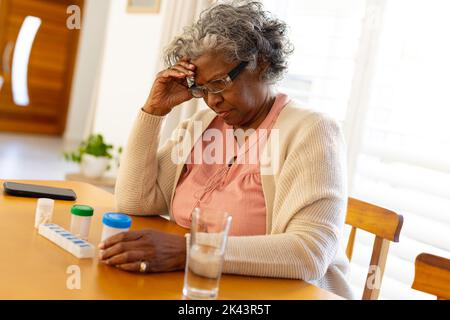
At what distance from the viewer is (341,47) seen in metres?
2.93

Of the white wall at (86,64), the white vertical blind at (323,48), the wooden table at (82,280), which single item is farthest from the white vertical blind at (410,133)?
the white wall at (86,64)

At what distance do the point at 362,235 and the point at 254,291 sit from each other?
1.66 meters

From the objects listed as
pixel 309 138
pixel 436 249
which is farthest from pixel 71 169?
pixel 309 138

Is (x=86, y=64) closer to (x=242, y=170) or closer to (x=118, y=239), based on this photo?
(x=242, y=170)

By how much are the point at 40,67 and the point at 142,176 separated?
244 inches

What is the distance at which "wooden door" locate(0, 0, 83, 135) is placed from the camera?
7.11 metres

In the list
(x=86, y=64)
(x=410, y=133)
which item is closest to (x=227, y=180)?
(x=410, y=133)

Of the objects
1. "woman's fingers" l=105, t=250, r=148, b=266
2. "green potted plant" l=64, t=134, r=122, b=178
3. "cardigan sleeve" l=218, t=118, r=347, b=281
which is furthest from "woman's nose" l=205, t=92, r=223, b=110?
"green potted plant" l=64, t=134, r=122, b=178

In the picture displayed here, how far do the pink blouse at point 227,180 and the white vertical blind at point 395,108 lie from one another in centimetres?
83

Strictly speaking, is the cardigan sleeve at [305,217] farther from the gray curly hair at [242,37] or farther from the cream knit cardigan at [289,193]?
the gray curly hair at [242,37]

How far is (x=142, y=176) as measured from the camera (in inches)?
70.0

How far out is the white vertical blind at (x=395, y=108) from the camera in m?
2.48

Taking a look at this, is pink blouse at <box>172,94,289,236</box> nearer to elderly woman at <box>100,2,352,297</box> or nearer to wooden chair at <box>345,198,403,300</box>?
elderly woman at <box>100,2,352,297</box>

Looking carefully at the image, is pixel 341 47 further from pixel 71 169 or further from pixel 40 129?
pixel 40 129
